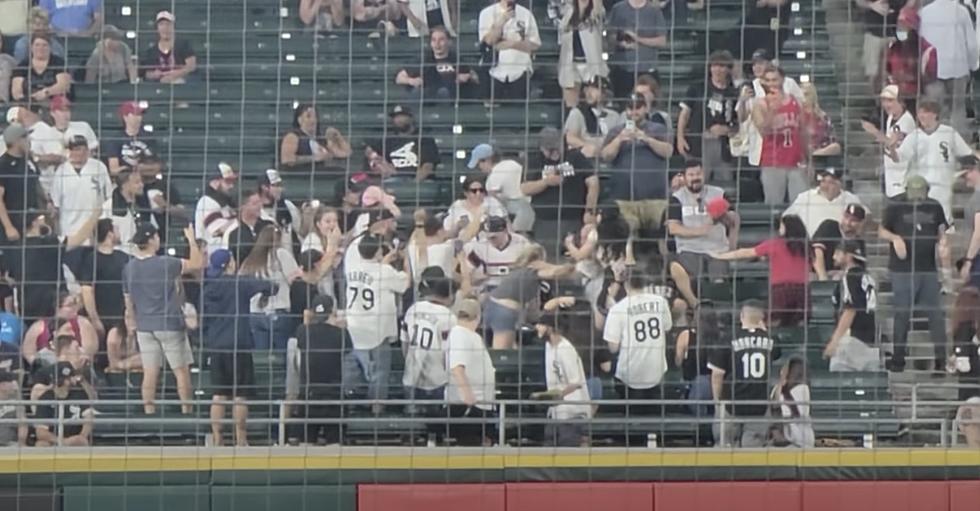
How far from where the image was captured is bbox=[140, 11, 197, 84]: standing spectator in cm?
863

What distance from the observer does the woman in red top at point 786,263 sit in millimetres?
8406

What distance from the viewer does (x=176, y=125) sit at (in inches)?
339

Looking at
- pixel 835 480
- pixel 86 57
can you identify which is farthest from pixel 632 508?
pixel 86 57

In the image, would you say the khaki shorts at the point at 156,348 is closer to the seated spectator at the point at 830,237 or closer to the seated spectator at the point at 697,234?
the seated spectator at the point at 697,234

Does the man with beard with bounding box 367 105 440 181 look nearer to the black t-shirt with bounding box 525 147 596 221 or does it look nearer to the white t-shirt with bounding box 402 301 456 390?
the black t-shirt with bounding box 525 147 596 221

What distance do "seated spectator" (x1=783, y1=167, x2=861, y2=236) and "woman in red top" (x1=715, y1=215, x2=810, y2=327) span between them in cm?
4

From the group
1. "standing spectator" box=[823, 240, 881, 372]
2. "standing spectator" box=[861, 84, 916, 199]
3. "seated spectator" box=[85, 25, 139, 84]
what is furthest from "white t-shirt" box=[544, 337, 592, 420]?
"seated spectator" box=[85, 25, 139, 84]

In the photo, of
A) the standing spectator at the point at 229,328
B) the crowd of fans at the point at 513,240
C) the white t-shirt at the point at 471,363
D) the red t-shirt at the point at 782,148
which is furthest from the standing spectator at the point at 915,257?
the standing spectator at the point at 229,328

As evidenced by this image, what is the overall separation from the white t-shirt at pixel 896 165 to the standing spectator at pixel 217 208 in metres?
2.98

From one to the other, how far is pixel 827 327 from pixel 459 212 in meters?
1.81

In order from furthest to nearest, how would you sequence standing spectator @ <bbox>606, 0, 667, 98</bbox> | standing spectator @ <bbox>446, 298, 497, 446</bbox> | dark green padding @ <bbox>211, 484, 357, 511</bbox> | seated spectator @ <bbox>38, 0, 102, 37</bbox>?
seated spectator @ <bbox>38, 0, 102, 37</bbox> → standing spectator @ <bbox>606, 0, 667, 98</bbox> → standing spectator @ <bbox>446, 298, 497, 446</bbox> → dark green padding @ <bbox>211, 484, 357, 511</bbox>

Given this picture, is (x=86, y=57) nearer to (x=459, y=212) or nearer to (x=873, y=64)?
(x=459, y=212)

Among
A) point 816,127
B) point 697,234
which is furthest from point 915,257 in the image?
point 697,234

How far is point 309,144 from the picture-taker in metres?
8.57
